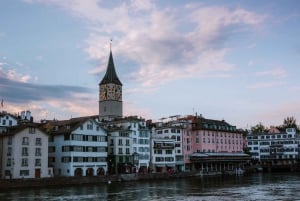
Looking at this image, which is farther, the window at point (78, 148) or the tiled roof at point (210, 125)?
the tiled roof at point (210, 125)

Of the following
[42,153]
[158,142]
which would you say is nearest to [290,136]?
[158,142]

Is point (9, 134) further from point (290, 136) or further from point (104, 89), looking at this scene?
point (290, 136)

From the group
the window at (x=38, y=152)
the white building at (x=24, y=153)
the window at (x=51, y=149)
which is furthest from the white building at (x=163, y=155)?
the window at (x=38, y=152)

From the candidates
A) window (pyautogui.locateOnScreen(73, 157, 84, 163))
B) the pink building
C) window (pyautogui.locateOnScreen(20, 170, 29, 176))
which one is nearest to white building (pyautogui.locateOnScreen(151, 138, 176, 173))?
the pink building

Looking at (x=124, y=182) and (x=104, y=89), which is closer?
(x=124, y=182)

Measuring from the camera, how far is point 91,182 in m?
91.8

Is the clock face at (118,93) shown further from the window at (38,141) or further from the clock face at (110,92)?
the window at (38,141)

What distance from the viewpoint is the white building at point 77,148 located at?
96.8 m

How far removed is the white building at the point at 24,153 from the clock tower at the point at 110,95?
2414 inches

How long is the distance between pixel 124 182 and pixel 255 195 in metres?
37.5

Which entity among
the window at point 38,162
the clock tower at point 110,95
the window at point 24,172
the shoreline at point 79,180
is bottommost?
the shoreline at point 79,180

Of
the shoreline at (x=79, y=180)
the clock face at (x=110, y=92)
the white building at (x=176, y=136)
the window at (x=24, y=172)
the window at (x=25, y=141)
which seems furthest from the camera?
the clock face at (x=110, y=92)

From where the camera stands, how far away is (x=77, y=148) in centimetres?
9806

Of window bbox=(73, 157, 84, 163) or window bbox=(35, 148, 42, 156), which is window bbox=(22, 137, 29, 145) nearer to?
window bbox=(35, 148, 42, 156)
